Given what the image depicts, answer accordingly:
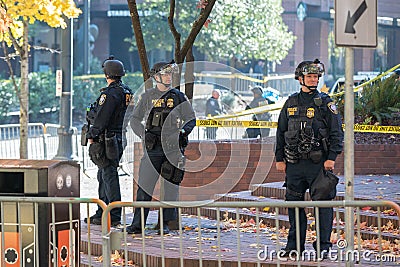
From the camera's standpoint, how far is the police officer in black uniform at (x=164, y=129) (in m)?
9.30

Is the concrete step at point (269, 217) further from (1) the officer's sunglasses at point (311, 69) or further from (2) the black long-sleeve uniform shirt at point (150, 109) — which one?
(1) the officer's sunglasses at point (311, 69)

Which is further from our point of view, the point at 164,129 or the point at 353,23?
the point at 164,129

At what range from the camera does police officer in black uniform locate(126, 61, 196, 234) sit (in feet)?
30.5

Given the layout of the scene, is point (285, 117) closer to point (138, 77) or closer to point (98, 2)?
point (138, 77)

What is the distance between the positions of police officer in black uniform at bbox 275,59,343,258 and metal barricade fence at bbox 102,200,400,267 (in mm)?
306

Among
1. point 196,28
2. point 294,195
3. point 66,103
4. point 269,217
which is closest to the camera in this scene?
point 294,195

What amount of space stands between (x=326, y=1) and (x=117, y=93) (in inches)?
1517

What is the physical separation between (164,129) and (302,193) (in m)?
1.83

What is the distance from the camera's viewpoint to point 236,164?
13.0 metres

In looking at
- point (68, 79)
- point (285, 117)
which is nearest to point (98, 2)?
point (68, 79)

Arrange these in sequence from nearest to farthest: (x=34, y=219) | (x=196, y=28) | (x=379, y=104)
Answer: (x=34, y=219), (x=196, y=28), (x=379, y=104)

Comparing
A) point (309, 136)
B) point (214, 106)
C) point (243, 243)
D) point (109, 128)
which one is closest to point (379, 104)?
point (109, 128)

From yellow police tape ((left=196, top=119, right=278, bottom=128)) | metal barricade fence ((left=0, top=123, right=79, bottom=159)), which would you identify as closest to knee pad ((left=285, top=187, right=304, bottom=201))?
yellow police tape ((left=196, top=119, right=278, bottom=128))

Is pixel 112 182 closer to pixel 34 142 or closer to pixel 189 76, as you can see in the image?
pixel 189 76
